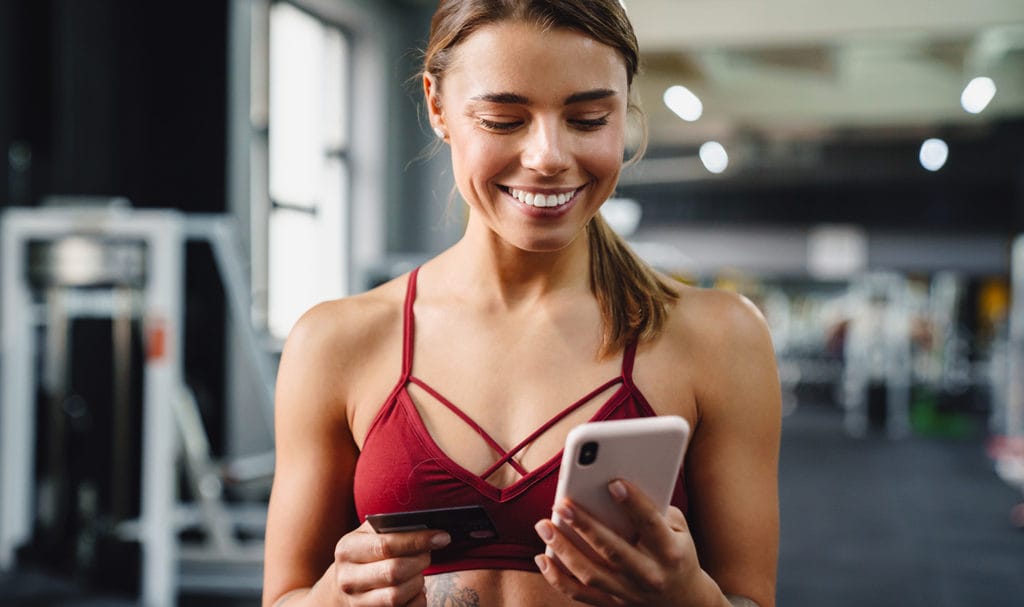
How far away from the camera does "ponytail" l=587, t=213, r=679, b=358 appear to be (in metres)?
1.02

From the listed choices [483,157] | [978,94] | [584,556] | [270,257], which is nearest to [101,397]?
[270,257]

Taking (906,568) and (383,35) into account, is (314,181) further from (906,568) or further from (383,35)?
(906,568)

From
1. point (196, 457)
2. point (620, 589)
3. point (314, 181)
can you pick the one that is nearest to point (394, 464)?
point (620, 589)

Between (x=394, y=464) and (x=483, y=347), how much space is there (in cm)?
17

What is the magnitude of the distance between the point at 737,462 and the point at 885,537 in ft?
15.4

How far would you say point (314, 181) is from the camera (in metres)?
6.33

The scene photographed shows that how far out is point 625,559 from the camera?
80 cm

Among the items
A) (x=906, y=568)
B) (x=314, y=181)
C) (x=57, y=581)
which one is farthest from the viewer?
(x=314, y=181)

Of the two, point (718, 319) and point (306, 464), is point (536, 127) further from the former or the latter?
point (306, 464)

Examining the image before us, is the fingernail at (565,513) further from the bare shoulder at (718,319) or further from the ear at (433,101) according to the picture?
the ear at (433,101)

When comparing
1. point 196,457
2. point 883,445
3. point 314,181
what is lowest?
point 883,445

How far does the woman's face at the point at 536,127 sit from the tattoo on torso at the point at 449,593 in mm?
357

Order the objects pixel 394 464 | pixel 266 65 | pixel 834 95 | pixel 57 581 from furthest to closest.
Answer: pixel 834 95
pixel 266 65
pixel 57 581
pixel 394 464

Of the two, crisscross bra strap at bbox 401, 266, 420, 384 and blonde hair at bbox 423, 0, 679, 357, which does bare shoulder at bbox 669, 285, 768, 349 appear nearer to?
blonde hair at bbox 423, 0, 679, 357
